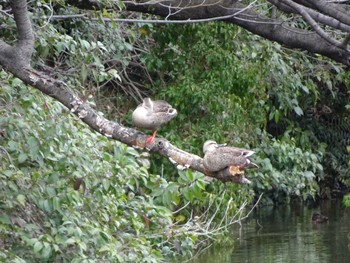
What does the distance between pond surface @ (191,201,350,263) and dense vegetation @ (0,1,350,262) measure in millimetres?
743

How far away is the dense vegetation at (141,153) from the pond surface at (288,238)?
74 centimetres

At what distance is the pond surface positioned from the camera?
12.6 meters

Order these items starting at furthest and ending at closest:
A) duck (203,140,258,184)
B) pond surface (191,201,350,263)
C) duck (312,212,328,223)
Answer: duck (312,212,328,223), pond surface (191,201,350,263), duck (203,140,258,184)

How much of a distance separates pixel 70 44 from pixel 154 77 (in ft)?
14.5

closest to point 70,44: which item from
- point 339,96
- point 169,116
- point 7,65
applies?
point 169,116

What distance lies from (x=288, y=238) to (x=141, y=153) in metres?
7.48

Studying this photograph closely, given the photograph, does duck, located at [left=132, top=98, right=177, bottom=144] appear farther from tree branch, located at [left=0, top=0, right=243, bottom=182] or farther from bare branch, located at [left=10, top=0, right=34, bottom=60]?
bare branch, located at [left=10, top=0, right=34, bottom=60]

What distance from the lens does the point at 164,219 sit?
750 centimetres

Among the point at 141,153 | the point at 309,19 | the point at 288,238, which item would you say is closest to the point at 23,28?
the point at 309,19


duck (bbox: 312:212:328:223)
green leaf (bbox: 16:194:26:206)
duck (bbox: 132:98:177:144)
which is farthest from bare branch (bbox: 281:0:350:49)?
duck (bbox: 312:212:328:223)

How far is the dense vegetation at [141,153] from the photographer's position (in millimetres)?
5625

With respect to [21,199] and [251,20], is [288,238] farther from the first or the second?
[21,199]

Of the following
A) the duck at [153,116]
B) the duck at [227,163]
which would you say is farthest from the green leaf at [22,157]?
the duck at [227,163]

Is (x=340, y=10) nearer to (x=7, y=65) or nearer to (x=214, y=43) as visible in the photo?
(x=7, y=65)
